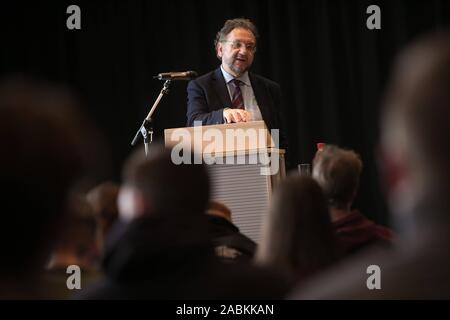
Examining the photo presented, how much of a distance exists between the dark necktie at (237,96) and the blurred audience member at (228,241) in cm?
219

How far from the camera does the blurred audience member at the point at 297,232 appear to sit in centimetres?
165

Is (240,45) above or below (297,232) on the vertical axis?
above

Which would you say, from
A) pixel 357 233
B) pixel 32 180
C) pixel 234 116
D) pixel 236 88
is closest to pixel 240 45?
pixel 236 88

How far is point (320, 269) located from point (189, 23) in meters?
4.63

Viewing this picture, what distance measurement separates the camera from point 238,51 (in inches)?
172

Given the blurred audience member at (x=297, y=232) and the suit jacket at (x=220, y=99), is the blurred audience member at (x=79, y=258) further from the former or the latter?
the suit jacket at (x=220, y=99)

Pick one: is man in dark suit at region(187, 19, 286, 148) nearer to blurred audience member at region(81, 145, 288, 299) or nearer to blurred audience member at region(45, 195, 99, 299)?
blurred audience member at region(45, 195, 99, 299)

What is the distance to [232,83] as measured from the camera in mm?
4332

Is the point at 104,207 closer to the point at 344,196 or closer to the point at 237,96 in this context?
the point at 344,196

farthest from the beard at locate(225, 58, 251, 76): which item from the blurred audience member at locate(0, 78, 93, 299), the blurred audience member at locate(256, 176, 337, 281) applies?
the blurred audience member at locate(0, 78, 93, 299)

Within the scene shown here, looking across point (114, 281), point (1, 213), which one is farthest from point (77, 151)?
point (114, 281)

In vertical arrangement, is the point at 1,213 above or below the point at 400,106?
below

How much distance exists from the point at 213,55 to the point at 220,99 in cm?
190
